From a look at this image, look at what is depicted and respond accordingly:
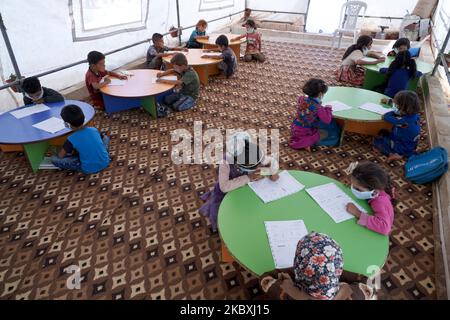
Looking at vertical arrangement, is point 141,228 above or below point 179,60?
below

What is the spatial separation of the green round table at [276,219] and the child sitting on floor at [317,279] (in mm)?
138

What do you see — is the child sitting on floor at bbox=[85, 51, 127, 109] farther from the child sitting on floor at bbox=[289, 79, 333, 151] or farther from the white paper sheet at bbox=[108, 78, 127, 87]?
the child sitting on floor at bbox=[289, 79, 333, 151]

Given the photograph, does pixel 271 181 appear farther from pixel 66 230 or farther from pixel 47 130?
pixel 47 130

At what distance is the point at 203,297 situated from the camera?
2098 mm

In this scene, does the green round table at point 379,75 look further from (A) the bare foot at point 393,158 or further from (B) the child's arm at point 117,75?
(B) the child's arm at point 117,75

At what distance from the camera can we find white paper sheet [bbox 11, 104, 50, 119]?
133 inches

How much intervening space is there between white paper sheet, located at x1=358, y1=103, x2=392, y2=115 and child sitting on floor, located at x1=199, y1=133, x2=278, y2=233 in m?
2.07

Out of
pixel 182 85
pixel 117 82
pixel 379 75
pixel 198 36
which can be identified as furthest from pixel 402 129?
pixel 198 36

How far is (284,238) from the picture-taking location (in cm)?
180

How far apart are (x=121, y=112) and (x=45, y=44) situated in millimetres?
1398

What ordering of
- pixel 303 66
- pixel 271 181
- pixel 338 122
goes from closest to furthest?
pixel 271 181
pixel 338 122
pixel 303 66

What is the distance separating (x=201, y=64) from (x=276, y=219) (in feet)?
12.9

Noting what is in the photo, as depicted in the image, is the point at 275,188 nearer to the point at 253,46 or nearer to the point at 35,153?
the point at 35,153

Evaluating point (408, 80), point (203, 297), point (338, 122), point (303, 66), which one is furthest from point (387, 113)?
point (303, 66)
